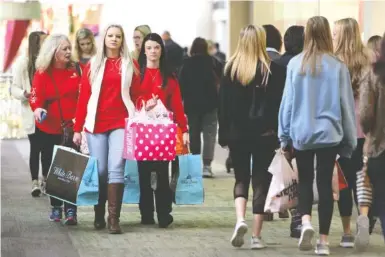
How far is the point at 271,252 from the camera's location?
905 centimetres

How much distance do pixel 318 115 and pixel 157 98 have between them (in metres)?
2.09

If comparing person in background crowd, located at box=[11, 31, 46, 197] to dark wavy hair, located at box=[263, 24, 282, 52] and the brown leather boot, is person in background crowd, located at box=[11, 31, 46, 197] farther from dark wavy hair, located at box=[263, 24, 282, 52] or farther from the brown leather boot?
dark wavy hair, located at box=[263, 24, 282, 52]

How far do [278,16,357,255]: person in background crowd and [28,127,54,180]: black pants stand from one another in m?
3.86

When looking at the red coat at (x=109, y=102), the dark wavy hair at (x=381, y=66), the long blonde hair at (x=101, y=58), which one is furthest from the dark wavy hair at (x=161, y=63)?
the dark wavy hair at (x=381, y=66)

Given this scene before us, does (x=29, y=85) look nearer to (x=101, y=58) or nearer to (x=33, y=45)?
(x=33, y=45)

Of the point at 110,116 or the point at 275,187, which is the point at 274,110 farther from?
the point at 110,116

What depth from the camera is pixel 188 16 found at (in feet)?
A: 108

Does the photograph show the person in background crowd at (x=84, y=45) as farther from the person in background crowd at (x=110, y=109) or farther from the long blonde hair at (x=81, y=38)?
the person in background crowd at (x=110, y=109)

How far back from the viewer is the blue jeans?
1003cm

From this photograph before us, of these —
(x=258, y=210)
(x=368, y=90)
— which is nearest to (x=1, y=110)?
(x=258, y=210)

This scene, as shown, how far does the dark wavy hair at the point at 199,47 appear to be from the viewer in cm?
1563

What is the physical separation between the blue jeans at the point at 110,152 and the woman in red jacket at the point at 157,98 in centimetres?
42

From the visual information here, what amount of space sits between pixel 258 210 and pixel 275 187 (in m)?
0.30

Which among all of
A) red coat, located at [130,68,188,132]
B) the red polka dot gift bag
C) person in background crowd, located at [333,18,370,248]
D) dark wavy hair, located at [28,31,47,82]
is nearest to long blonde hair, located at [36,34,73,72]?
red coat, located at [130,68,188,132]
